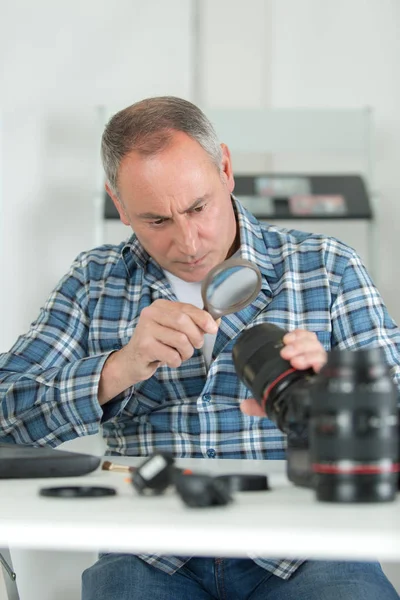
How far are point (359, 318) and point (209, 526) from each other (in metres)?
0.88

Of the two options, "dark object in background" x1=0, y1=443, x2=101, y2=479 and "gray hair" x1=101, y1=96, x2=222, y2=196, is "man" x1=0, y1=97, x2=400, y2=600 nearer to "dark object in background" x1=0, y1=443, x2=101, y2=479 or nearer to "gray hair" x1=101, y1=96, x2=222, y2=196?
"gray hair" x1=101, y1=96, x2=222, y2=196

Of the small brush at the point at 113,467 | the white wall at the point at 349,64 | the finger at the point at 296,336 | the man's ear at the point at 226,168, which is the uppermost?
the white wall at the point at 349,64

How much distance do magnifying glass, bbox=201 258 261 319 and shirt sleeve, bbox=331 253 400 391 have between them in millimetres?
334

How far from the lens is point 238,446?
1.55 m

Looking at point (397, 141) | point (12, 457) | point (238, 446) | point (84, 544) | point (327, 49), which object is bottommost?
point (238, 446)

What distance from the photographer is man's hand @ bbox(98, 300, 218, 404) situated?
1.27 metres

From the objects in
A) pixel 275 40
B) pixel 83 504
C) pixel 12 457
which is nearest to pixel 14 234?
pixel 275 40

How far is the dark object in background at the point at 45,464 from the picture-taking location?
46.0 inches

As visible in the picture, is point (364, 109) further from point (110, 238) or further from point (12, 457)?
point (12, 457)

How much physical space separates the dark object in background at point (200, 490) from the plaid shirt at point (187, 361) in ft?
2.07

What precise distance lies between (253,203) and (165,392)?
133cm

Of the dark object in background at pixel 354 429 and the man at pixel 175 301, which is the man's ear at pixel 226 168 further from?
the dark object in background at pixel 354 429

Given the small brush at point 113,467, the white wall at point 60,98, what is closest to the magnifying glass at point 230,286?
the small brush at point 113,467

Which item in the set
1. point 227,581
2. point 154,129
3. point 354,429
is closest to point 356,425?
point 354,429
